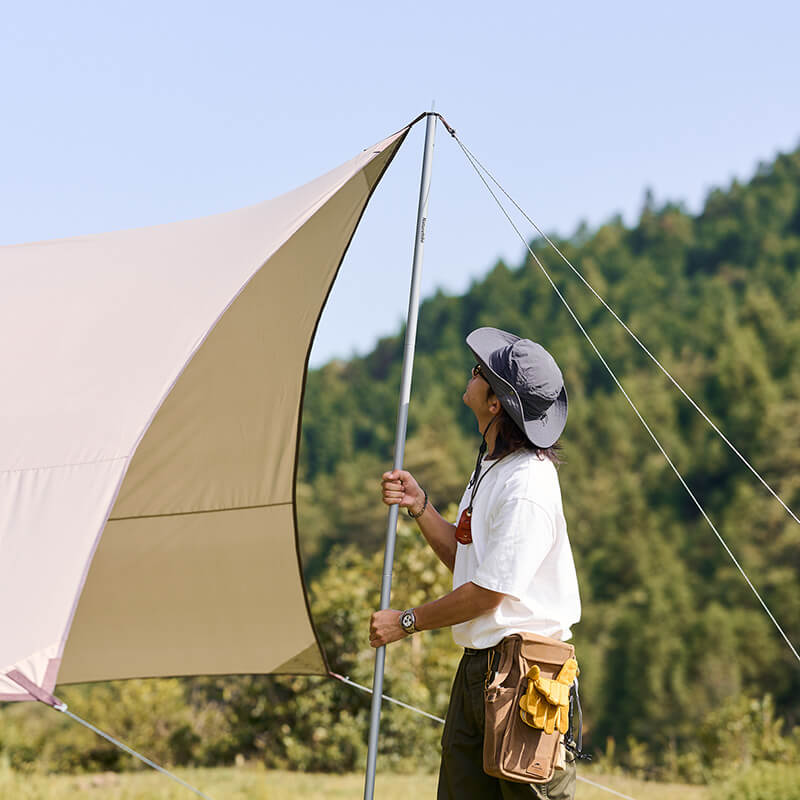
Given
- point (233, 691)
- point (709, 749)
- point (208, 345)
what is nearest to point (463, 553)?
point (208, 345)

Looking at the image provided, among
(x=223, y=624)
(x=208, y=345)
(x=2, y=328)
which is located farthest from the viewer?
(x=223, y=624)

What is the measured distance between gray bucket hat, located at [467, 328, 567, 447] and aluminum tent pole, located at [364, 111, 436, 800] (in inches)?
9.7

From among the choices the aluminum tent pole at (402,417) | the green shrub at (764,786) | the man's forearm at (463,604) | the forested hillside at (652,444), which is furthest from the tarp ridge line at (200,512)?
the forested hillside at (652,444)

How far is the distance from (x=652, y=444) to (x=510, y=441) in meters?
40.3

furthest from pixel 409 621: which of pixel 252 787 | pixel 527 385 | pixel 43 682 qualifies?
pixel 252 787

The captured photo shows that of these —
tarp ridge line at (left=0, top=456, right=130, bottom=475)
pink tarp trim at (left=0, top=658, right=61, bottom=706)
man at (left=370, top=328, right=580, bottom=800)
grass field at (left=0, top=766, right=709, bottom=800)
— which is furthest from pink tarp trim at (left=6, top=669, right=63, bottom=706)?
grass field at (left=0, top=766, right=709, bottom=800)

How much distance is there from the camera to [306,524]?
3659cm

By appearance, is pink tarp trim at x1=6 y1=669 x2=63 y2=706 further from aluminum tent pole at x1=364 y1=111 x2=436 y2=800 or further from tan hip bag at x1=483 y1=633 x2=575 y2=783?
tan hip bag at x1=483 y1=633 x2=575 y2=783

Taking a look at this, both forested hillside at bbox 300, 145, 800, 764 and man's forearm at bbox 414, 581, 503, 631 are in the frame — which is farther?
forested hillside at bbox 300, 145, 800, 764

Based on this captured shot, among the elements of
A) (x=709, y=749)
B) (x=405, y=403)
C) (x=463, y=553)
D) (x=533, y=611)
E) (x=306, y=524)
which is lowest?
(x=709, y=749)

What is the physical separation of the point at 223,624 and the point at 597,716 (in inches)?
1110

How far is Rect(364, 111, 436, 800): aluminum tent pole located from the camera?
2725mm

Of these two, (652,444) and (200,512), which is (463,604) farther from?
(652,444)

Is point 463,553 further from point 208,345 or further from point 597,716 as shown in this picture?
point 597,716
